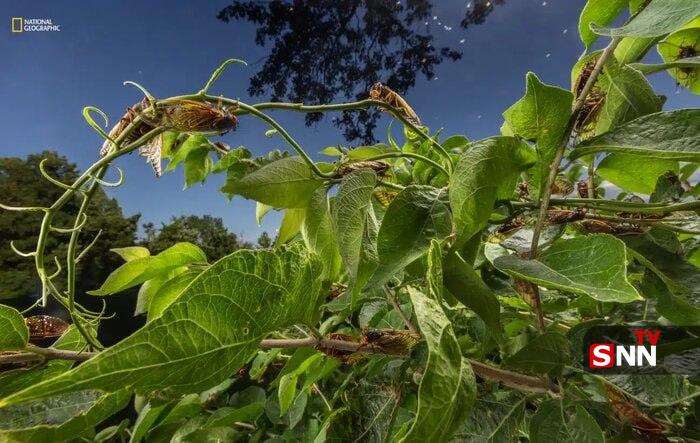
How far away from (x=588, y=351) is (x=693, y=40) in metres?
0.30

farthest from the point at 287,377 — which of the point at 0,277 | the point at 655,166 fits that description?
the point at 0,277

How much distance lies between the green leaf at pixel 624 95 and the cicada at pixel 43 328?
0.41m

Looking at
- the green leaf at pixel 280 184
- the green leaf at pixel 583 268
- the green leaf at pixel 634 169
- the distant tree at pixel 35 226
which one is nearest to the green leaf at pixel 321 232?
the green leaf at pixel 280 184

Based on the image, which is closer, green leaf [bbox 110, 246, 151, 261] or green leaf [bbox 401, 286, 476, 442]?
green leaf [bbox 401, 286, 476, 442]

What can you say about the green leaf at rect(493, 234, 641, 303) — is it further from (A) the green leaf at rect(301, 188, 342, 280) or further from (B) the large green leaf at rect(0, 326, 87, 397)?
(B) the large green leaf at rect(0, 326, 87, 397)

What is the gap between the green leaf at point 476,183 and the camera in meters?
0.22

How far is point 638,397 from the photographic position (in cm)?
27

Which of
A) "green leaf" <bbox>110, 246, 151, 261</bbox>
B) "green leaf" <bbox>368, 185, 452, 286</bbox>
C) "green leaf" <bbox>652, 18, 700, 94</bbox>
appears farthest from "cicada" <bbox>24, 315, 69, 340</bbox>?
"green leaf" <bbox>652, 18, 700, 94</bbox>

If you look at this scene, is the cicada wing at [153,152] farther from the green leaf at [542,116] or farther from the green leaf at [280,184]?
the green leaf at [542,116]

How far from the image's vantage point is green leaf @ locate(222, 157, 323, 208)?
0.86 feet

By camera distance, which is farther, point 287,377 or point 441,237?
point 287,377

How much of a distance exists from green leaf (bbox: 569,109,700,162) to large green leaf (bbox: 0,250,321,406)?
188mm

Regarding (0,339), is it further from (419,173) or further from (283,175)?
(419,173)

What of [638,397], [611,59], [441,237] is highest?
[611,59]
